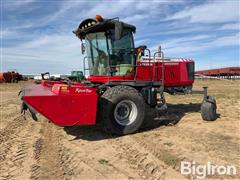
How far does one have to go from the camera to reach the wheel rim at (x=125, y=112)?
697 centimetres

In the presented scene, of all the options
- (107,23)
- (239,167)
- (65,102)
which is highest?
(107,23)

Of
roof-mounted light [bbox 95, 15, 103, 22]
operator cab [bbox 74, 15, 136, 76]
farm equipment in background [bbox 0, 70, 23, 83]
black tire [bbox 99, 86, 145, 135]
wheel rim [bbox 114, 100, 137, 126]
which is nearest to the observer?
black tire [bbox 99, 86, 145, 135]

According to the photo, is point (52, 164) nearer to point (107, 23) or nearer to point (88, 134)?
point (88, 134)

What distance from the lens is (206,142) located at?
6094mm

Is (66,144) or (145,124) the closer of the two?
(66,144)

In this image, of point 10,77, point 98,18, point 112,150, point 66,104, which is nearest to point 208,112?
point 112,150

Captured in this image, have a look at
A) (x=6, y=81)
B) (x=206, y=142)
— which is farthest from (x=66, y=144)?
(x=6, y=81)

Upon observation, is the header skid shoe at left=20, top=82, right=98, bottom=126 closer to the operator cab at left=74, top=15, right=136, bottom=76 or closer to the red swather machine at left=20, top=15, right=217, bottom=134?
the red swather machine at left=20, top=15, right=217, bottom=134

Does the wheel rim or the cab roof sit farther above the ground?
the cab roof

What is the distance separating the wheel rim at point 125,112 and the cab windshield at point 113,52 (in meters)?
1.08

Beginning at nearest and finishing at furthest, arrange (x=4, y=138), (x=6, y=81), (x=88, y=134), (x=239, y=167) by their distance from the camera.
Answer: (x=239, y=167), (x=4, y=138), (x=88, y=134), (x=6, y=81)

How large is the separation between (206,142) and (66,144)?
289 centimetres

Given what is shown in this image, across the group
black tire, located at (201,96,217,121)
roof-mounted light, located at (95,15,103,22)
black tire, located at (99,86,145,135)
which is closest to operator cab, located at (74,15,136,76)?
roof-mounted light, located at (95,15,103,22)

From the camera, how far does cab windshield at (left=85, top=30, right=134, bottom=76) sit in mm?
7801
